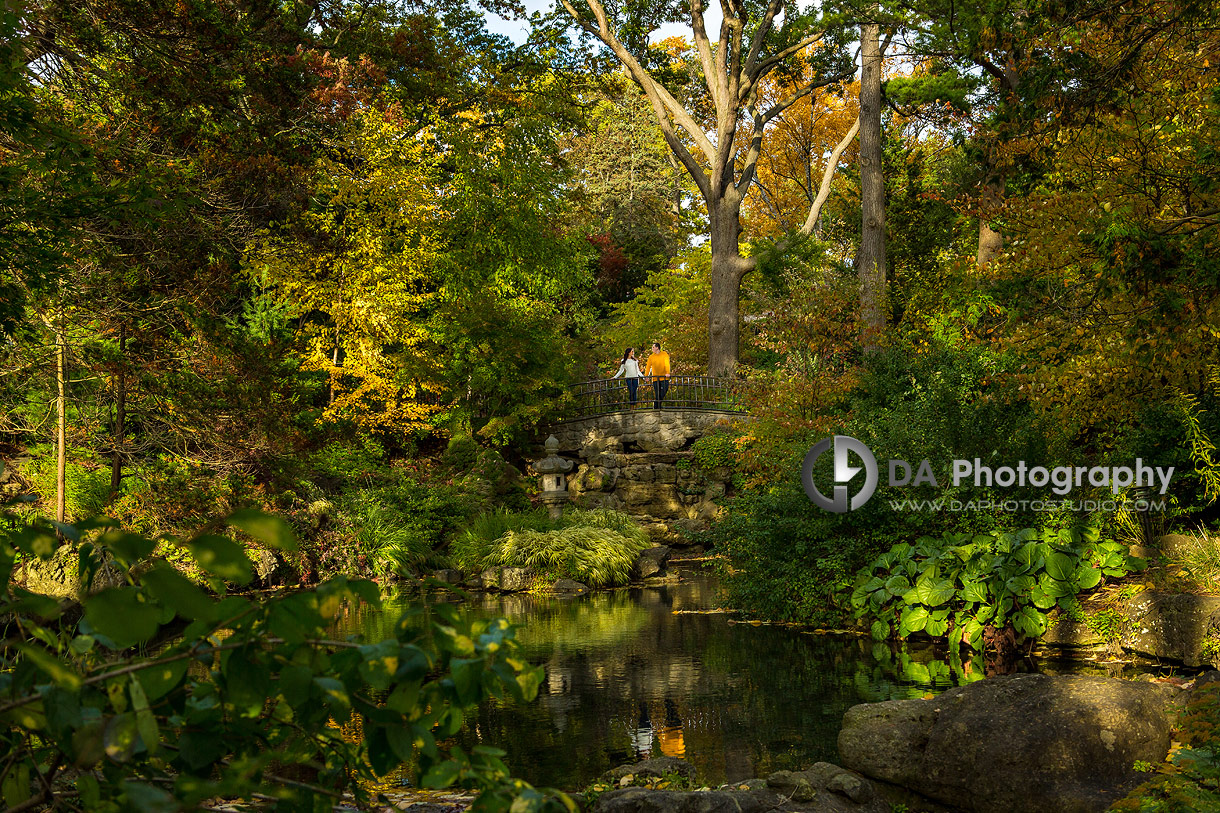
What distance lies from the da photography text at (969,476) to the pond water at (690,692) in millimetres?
1471

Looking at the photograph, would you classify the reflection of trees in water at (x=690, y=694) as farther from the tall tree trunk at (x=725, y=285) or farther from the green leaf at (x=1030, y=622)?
Answer: the tall tree trunk at (x=725, y=285)

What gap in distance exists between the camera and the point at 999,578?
8211 millimetres

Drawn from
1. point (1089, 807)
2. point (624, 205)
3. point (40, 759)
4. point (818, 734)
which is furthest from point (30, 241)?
point (624, 205)

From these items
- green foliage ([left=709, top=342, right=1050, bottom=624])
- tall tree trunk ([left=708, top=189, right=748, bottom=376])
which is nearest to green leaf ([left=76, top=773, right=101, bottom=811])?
green foliage ([left=709, top=342, right=1050, bottom=624])

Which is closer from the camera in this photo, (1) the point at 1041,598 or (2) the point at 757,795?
(2) the point at 757,795

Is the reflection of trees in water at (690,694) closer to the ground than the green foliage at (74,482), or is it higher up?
closer to the ground

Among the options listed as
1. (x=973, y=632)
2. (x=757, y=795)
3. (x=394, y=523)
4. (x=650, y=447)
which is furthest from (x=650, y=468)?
(x=757, y=795)

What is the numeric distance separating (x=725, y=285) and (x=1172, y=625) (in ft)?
51.1

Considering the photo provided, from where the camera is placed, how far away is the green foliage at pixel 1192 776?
10.8ft

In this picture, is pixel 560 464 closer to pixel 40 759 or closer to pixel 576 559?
pixel 576 559

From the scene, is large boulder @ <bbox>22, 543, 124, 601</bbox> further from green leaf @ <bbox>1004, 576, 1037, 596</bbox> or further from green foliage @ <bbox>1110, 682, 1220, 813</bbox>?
green foliage @ <bbox>1110, 682, 1220, 813</bbox>

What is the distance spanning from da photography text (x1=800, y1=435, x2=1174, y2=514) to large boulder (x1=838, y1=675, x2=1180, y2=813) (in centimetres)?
410

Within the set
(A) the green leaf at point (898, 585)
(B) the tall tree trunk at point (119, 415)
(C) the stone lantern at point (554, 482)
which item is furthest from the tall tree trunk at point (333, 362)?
(A) the green leaf at point (898, 585)

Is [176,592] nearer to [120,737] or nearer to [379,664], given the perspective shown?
[120,737]
